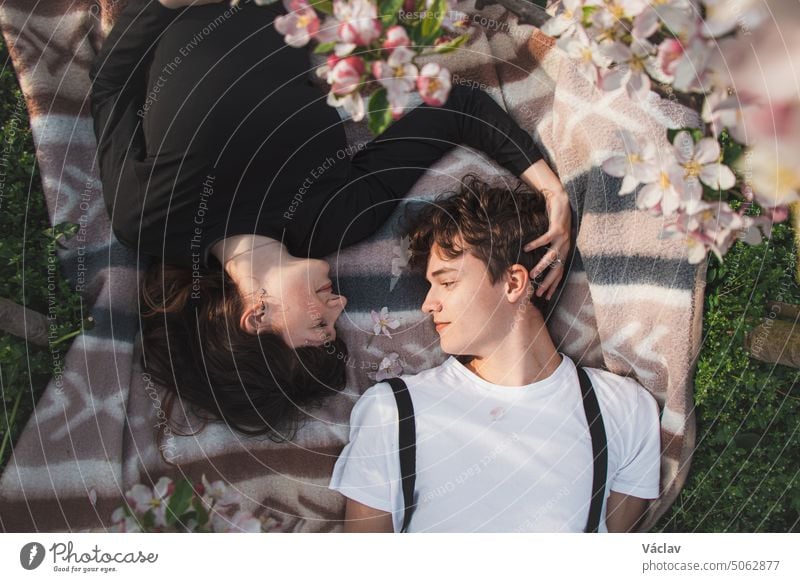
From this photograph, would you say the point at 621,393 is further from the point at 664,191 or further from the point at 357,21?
the point at 357,21

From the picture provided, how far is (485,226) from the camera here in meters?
0.82

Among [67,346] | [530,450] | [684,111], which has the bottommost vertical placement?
[530,450]

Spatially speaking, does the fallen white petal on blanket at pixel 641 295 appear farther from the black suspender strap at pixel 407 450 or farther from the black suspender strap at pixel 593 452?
the black suspender strap at pixel 407 450

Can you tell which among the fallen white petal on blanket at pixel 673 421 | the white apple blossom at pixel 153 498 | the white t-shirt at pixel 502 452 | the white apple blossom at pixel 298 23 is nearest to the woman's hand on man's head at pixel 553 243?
the white t-shirt at pixel 502 452

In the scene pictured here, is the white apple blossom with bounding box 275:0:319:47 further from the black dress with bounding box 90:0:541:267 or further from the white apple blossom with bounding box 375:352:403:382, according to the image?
the white apple blossom with bounding box 375:352:403:382

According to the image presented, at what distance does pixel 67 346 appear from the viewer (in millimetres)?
824

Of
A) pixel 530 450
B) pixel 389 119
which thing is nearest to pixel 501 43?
pixel 389 119

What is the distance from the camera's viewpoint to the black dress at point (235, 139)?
2.56ft

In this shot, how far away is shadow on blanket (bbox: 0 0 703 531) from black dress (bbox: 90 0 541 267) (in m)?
0.04

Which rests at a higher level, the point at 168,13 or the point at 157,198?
the point at 168,13

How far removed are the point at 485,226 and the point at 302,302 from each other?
25 cm

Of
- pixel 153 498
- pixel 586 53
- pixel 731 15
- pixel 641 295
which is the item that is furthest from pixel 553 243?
pixel 153 498
